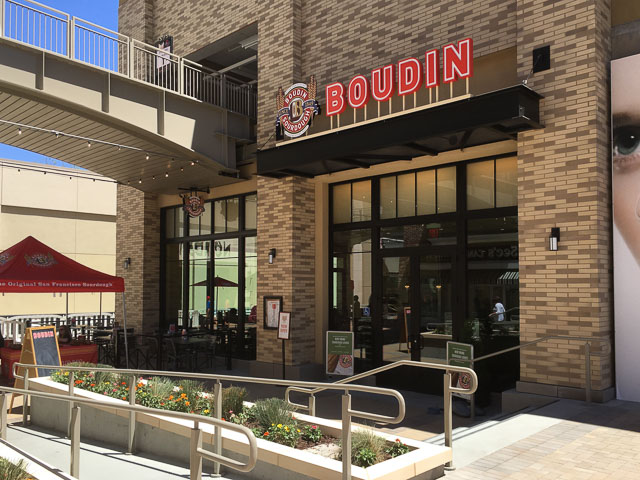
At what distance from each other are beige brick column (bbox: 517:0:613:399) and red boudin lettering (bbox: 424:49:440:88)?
4.34 feet

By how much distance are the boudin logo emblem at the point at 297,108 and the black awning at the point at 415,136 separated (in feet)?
1.21

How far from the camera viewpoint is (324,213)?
12812 millimetres

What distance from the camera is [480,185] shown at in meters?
10.3

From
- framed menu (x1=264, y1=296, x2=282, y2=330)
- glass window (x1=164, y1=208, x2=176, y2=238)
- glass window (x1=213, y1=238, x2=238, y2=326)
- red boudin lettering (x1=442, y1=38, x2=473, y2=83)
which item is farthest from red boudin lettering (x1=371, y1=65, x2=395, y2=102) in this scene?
glass window (x1=164, y1=208, x2=176, y2=238)

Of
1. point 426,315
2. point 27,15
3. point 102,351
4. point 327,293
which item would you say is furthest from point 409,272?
point 102,351

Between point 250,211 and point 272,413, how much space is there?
9081 mm

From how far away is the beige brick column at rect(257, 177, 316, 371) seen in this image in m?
12.2

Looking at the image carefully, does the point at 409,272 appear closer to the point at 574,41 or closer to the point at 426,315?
the point at 426,315

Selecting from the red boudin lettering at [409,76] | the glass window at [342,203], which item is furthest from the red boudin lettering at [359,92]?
the glass window at [342,203]

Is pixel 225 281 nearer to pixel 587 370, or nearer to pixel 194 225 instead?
pixel 194 225

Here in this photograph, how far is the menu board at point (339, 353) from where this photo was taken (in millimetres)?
11062

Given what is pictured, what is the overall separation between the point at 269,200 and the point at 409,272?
12.1 feet

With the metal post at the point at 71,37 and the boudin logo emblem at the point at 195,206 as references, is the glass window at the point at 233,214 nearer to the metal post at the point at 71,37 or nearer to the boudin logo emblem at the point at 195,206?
the boudin logo emblem at the point at 195,206

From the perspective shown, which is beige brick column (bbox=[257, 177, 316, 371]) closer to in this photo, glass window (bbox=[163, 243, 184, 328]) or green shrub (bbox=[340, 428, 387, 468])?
glass window (bbox=[163, 243, 184, 328])
